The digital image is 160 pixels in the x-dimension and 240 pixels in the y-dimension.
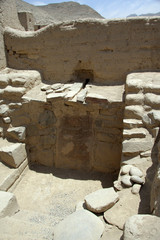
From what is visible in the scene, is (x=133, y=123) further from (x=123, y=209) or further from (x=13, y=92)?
(x=13, y=92)

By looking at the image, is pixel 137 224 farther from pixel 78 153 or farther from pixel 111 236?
pixel 78 153

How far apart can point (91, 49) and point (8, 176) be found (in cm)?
335

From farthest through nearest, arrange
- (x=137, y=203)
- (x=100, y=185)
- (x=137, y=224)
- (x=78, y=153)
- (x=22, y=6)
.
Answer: (x=22, y=6) < (x=78, y=153) < (x=100, y=185) < (x=137, y=203) < (x=137, y=224)

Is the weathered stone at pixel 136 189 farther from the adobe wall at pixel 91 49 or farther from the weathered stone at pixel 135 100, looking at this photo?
the adobe wall at pixel 91 49

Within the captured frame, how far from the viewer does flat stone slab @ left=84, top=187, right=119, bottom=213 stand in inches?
92.5

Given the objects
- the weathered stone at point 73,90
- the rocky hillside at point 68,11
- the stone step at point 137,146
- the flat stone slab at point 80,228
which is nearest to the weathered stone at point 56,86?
the weathered stone at point 73,90

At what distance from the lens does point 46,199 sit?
3775 millimetres

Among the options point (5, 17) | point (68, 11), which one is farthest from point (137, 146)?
point (68, 11)

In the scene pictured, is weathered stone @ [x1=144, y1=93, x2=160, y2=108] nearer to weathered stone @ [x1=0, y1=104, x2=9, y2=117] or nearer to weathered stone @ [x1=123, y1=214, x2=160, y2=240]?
weathered stone @ [x1=123, y1=214, x2=160, y2=240]

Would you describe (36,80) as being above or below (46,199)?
above

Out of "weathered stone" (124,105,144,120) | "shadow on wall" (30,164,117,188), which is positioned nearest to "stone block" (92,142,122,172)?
"shadow on wall" (30,164,117,188)

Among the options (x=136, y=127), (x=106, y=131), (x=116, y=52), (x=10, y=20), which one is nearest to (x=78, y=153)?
(x=106, y=131)

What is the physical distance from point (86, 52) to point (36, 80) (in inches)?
56.0

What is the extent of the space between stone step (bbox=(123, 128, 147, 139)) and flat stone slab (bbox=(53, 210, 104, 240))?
145cm
